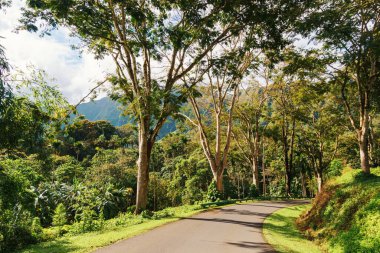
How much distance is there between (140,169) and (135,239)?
20.0 feet

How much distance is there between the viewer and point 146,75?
57.6 feet

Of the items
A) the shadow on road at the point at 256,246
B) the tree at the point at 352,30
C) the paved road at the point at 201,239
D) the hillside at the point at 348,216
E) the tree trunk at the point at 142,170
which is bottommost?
the shadow on road at the point at 256,246

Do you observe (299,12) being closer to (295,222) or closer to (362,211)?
(362,211)

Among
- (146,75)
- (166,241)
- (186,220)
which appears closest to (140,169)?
(186,220)

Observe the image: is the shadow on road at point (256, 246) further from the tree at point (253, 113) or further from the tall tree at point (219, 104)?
the tree at point (253, 113)

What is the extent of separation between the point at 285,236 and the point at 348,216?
2543 mm

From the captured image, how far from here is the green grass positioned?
33.8ft

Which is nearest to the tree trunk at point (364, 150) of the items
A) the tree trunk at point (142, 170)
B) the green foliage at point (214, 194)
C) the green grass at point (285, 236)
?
the green grass at point (285, 236)

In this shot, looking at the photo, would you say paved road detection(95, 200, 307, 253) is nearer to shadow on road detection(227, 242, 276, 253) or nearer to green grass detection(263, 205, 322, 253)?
shadow on road detection(227, 242, 276, 253)

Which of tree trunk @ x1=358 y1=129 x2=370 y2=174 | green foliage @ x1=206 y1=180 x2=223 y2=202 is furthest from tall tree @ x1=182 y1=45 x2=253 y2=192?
tree trunk @ x1=358 y1=129 x2=370 y2=174

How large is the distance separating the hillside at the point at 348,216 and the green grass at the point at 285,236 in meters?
0.45

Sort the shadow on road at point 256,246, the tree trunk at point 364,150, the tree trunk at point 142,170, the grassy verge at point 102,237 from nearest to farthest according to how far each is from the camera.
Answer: the shadow on road at point 256,246 → the grassy verge at point 102,237 → the tree trunk at point 364,150 → the tree trunk at point 142,170

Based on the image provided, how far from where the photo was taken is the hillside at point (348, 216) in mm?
8961

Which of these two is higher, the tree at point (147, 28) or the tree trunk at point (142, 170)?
the tree at point (147, 28)
